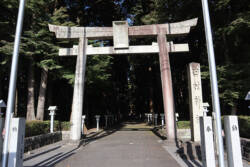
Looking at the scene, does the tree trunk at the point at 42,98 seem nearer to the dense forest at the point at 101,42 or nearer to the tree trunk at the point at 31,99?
the dense forest at the point at 101,42

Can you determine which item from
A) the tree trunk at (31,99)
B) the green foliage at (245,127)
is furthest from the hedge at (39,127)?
the green foliage at (245,127)

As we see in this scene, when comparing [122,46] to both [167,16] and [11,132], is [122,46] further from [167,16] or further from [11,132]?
[167,16]

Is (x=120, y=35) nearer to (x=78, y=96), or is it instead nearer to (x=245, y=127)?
(x=78, y=96)

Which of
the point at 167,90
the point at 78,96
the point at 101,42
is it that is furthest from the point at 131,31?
the point at 101,42

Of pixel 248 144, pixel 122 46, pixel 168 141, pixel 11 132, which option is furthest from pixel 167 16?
pixel 11 132

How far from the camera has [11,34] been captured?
44.0 ft

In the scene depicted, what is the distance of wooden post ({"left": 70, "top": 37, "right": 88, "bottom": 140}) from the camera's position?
9.93 m

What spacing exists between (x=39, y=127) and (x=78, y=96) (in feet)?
10.3

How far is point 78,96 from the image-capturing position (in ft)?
33.9

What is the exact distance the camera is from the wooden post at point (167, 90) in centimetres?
984

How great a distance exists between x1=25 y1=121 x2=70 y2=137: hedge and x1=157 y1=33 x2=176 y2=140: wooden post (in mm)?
7316

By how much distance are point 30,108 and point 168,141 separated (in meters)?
11.3

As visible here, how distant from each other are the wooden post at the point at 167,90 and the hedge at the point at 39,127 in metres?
7.32

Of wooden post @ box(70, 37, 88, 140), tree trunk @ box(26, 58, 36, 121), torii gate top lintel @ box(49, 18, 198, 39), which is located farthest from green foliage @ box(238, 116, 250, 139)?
tree trunk @ box(26, 58, 36, 121)
